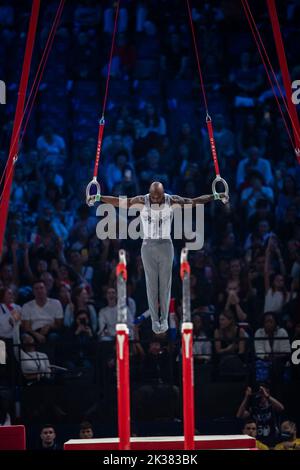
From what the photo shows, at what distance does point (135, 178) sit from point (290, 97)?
3.50 meters

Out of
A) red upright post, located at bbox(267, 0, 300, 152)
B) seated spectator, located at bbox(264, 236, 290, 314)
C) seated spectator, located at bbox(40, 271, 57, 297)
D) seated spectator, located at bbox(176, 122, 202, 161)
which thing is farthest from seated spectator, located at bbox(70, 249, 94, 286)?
red upright post, located at bbox(267, 0, 300, 152)

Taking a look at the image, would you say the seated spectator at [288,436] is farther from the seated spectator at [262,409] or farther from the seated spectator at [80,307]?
the seated spectator at [80,307]

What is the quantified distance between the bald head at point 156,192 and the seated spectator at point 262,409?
3244mm

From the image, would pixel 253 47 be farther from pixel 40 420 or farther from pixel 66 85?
pixel 40 420

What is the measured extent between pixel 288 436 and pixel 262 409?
543 millimetres

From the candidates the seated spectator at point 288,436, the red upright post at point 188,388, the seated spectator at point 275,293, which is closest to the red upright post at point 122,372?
the red upright post at point 188,388

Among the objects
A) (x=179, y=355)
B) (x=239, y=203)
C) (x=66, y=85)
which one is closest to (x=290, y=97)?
(x=239, y=203)

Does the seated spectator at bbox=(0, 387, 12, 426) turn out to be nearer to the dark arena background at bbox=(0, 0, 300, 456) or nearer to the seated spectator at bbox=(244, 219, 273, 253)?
the dark arena background at bbox=(0, 0, 300, 456)

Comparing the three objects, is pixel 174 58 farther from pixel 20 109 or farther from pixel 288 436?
pixel 288 436

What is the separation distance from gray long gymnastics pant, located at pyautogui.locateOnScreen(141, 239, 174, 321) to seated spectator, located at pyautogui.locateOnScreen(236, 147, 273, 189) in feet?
15.5

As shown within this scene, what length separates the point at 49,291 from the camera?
14.6 meters

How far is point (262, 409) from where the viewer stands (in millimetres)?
13047

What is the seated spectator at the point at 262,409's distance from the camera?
42.7 feet

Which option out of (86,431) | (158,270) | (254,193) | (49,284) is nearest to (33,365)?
(86,431)
